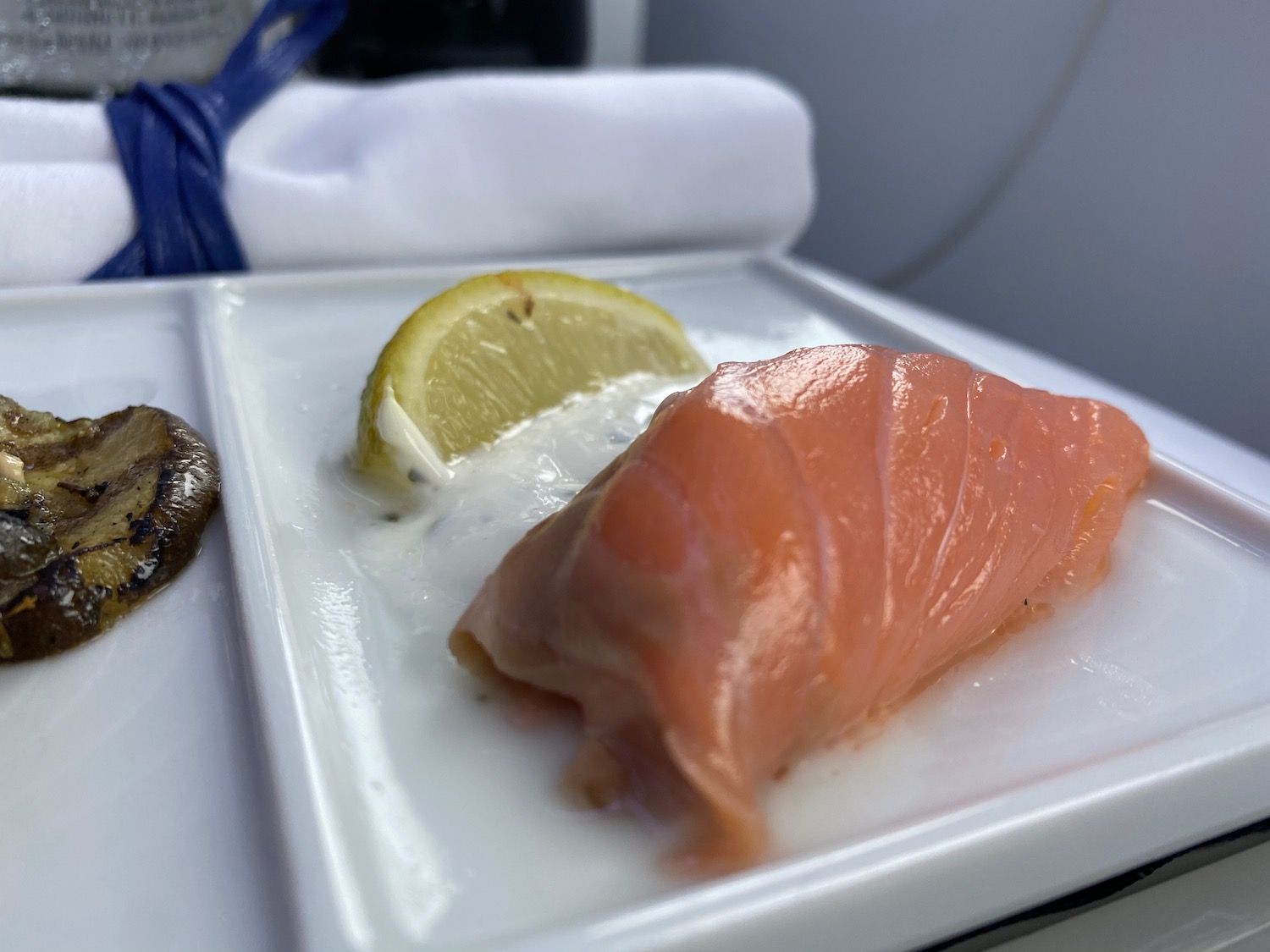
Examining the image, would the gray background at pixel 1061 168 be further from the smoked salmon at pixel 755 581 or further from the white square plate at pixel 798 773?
the smoked salmon at pixel 755 581

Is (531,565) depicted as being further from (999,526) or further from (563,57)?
(563,57)

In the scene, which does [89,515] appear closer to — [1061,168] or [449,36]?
[449,36]

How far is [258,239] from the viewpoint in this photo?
0.94 metres

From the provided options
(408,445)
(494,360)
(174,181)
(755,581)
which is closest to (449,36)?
(174,181)

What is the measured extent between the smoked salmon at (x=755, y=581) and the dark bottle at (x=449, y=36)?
91 centimetres

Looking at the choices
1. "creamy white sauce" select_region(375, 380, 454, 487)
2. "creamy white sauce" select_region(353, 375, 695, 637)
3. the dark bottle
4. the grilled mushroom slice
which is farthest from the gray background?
the grilled mushroom slice

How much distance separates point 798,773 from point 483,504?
0.27m

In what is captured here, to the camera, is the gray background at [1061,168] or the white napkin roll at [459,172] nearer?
the white napkin roll at [459,172]

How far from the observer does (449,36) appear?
4.10 ft

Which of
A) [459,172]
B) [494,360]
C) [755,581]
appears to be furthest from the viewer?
[459,172]

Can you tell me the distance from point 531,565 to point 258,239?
2.04 feet

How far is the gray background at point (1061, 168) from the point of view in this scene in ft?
3.75

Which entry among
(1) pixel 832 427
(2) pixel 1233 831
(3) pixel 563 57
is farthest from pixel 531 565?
(3) pixel 563 57

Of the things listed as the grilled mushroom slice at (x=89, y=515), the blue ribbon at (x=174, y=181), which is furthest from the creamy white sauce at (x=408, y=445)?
the blue ribbon at (x=174, y=181)
